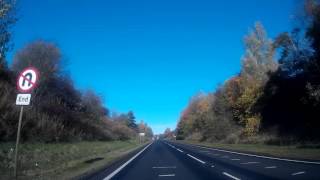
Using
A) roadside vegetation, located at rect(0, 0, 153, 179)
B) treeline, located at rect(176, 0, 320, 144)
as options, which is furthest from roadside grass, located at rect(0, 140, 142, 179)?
treeline, located at rect(176, 0, 320, 144)

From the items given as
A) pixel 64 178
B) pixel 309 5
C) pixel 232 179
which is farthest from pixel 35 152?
pixel 309 5

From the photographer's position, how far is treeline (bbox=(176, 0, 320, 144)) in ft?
138

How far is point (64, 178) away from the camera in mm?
15289

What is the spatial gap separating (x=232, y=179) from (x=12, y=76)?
35.1 metres

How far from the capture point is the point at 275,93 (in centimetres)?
5425

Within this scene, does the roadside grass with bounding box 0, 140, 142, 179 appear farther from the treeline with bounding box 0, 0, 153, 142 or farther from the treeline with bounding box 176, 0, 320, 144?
A: the treeline with bounding box 176, 0, 320, 144

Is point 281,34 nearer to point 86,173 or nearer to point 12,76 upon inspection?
point 12,76

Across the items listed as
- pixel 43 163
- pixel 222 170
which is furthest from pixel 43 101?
pixel 222 170

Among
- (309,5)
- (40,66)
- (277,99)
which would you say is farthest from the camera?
(40,66)

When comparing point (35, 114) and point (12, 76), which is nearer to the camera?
point (35, 114)

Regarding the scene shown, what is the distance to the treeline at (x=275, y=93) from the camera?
4194cm

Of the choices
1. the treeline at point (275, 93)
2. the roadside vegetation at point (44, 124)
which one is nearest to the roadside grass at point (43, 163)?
the roadside vegetation at point (44, 124)

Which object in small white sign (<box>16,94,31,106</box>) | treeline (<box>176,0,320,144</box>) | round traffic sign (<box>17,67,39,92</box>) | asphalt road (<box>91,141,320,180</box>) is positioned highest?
treeline (<box>176,0,320,144</box>)

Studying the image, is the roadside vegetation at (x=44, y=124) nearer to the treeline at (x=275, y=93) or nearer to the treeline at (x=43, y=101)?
the treeline at (x=43, y=101)
